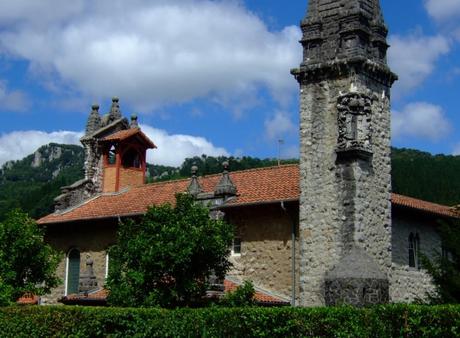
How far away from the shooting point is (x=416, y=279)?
26.0 meters

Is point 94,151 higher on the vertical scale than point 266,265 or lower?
higher

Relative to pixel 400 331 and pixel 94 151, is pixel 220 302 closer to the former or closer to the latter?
pixel 400 331

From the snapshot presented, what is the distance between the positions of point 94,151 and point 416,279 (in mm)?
19539

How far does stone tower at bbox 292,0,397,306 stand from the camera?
22172 mm

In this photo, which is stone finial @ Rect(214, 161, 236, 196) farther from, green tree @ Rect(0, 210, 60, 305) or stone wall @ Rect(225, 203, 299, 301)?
green tree @ Rect(0, 210, 60, 305)

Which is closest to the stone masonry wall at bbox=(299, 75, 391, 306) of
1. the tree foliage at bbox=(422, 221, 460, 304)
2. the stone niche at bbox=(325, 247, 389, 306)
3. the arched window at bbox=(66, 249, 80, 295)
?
the tree foliage at bbox=(422, 221, 460, 304)

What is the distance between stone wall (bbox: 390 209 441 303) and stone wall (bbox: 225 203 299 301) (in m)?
3.59

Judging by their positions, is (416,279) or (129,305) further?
(416,279)

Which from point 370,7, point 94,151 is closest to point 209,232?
point 370,7

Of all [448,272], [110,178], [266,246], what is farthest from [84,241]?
[448,272]

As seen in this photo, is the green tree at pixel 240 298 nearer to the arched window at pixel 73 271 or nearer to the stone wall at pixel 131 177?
the arched window at pixel 73 271

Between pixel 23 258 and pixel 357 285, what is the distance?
1465 centimetres

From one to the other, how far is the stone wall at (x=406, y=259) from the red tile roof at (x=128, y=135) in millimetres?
16717

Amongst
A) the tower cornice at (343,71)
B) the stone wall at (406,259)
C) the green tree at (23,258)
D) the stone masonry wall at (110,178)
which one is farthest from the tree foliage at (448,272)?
the stone masonry wall at (110,178)
